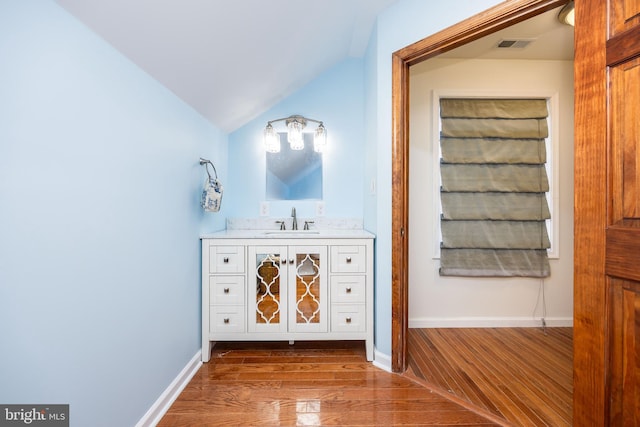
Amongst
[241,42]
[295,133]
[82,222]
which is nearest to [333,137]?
[295,133]

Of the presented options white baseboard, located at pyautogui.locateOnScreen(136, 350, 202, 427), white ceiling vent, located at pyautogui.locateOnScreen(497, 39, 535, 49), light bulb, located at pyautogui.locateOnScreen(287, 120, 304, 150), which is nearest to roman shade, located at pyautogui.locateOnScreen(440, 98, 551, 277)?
white ceiling vent, located at pyautogui.locateOnScreen(497, 39, 535, 49)

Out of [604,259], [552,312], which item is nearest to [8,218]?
[604,259]

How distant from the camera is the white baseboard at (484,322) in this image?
2.42 meters

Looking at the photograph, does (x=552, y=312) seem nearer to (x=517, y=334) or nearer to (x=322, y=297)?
(x=517, y=334)

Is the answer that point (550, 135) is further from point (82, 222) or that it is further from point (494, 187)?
point (82, 222)

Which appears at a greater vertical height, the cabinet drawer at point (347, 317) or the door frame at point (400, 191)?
the door frame at point (400, 191)

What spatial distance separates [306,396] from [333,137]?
1.96 meters

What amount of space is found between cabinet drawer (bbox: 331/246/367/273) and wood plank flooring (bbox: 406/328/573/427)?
29.1 inches

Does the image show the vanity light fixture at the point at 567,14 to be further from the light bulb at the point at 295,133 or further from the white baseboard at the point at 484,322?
the white baseboard at the point at 484,322

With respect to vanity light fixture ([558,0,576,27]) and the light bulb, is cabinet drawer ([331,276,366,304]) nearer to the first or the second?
the light bulb

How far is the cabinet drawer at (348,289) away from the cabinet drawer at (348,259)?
55 mm

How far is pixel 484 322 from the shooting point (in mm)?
2434

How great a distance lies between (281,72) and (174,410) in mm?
2200

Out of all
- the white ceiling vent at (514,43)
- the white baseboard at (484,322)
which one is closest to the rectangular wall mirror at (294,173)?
the white baseboard at (484,322)
